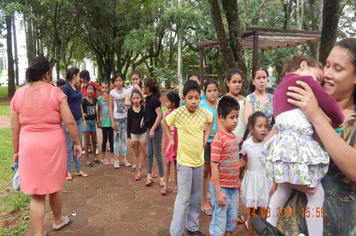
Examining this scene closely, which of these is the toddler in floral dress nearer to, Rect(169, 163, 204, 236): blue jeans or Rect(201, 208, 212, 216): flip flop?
Rect(169, 163, 204, 236): blue jeans

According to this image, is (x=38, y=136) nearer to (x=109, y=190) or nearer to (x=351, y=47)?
(x=109, y=190)

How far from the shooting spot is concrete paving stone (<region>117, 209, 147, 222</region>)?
130 inches

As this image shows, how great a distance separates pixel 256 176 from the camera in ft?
8.66

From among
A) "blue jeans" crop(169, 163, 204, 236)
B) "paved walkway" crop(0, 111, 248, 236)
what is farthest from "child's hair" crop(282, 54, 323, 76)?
"paved walkway" crop(0, 111, 248, 236)

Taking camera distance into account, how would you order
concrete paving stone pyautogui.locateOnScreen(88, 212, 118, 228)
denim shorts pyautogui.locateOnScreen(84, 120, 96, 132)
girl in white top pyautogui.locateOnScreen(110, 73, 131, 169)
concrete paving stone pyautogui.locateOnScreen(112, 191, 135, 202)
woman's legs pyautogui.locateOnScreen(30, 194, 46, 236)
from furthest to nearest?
1. denim shorts pyautogui.locateOnScreen(84, 120, 96, 132)
2. girl in white top pyautogui.locateOnScreen(110, 73, 131, 169)
3. concrete paving stone pyautogui.locateOnScreen(112, 191, 135, 202)
4. concrete paving stone pyautogui.locateOnScreen(88, 212, 118, 228)
5. woman's legs pyautogui.locateOnScreen(30, 194, 46, 236)

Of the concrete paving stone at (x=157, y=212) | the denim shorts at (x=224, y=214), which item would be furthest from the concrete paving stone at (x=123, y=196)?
the denim shorts at (x=224, y=214)

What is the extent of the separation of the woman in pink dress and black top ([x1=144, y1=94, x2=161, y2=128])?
1.62 metres

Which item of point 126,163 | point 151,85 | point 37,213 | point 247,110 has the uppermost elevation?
point 151,85

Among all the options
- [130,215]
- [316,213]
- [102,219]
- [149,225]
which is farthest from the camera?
[130,215]

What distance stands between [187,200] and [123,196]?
1.67m

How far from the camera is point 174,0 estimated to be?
15.8 metres

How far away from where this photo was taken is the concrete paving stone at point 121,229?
299cm

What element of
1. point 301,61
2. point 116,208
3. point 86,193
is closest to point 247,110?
point 301,61

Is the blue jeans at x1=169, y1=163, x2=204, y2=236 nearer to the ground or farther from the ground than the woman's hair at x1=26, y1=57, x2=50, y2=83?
nearer to the ground
